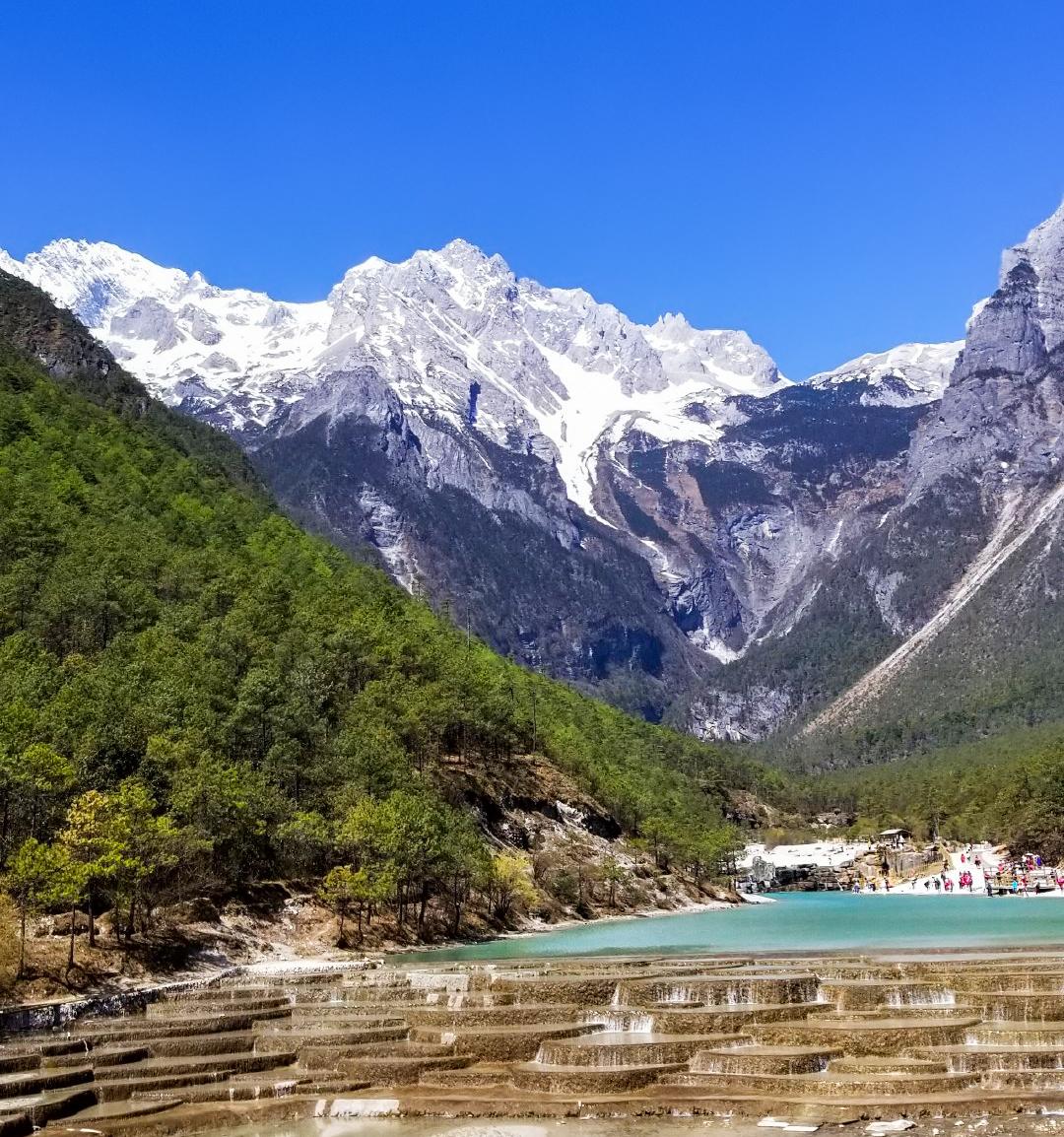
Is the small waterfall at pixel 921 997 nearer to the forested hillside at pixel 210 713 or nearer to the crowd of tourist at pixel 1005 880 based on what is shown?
the forested hillside at pixel 210 713

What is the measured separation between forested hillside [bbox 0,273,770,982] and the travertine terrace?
16.1 metres

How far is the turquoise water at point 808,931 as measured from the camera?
7400 centimetres

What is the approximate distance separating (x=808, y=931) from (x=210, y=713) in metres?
53.1

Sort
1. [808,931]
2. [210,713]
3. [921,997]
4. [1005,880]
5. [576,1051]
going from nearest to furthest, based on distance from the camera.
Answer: [576,1051] → [921,997] → [210,713] → [808,931] → [1005,880]

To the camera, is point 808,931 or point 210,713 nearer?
point 210,713

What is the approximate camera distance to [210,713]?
85.5m

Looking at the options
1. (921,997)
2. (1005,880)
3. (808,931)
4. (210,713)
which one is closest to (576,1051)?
(921,997)

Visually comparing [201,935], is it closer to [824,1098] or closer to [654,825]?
[824,1098]

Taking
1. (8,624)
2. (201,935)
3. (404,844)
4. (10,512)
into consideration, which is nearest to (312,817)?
(404,844)

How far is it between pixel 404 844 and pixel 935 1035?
51.1 meters

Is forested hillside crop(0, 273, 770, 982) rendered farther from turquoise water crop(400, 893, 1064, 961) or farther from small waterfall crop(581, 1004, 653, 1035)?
small waterfall crop(581, 1004, 653, 1035)

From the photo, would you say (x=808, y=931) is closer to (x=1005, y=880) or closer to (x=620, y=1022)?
(x=620, y=1022)

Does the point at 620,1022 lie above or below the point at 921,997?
below

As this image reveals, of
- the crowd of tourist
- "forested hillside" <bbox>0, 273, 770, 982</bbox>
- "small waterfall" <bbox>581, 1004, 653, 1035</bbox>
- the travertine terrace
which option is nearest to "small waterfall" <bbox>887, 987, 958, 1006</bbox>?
the travertine terrace
